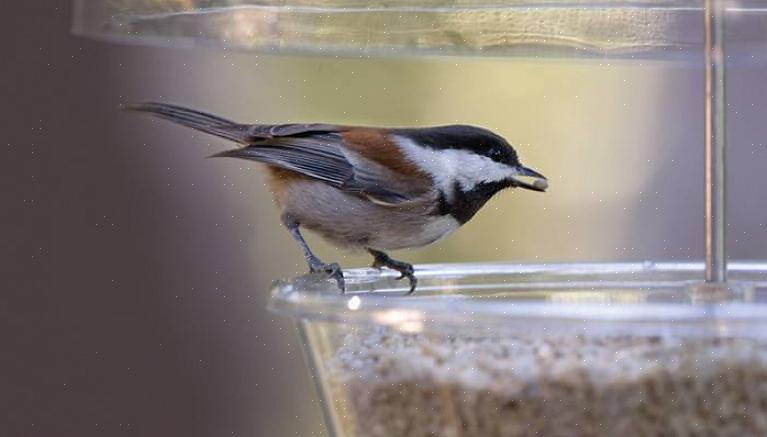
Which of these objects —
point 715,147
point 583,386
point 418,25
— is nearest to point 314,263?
point 418,25

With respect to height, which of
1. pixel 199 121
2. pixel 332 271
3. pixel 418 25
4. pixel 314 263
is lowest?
pixel 314 263

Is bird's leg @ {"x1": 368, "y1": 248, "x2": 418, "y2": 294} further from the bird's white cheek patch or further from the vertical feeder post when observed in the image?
the vertical feeder post

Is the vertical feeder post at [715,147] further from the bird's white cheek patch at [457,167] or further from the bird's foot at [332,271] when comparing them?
the bird's white cheek patch at [457,167]

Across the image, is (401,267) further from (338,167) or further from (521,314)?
(521,314)

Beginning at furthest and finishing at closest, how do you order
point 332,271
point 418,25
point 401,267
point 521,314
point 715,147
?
point 401,267 < point 332,271 < point 418,25 < point 715,147 < point 521,314

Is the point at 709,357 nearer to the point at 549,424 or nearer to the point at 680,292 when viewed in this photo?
the point at 549,424

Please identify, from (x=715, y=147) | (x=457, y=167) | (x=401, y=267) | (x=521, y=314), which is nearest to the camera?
(x=521, y=314)
